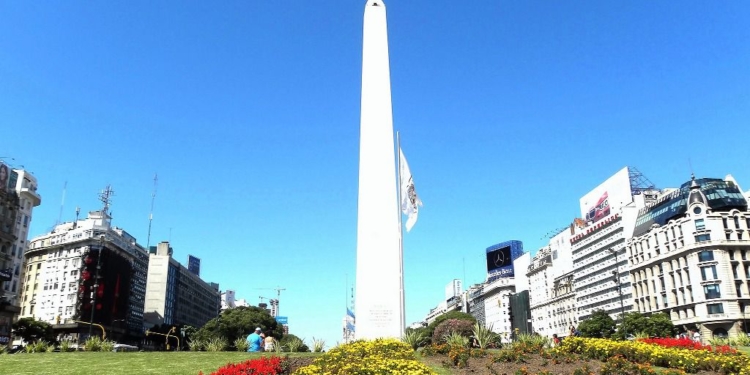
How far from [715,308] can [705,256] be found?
6.76 m

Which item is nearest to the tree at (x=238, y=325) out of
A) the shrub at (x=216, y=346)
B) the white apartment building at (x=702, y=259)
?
the shrub at (x=216, y=346)

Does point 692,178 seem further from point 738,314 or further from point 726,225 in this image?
point 738,314

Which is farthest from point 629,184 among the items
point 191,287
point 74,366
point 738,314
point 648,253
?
point 191,287

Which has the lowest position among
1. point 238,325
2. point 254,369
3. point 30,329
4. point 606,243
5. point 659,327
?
point 254,369

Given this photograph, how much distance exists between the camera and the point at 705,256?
7325 cm

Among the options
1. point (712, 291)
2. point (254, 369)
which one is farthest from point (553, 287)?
point (254, 369)

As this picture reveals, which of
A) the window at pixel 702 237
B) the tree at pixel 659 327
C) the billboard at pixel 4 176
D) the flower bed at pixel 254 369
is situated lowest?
the flower bed at pixel 254 369

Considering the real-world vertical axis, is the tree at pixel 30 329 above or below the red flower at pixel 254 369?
above

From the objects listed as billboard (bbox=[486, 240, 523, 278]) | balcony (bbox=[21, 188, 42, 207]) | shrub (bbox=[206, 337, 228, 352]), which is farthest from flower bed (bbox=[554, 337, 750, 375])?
billboard (bbox=[486, 240, 523, 278])

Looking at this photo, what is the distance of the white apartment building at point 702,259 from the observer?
70.6 meters

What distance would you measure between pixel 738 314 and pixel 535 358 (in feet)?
220

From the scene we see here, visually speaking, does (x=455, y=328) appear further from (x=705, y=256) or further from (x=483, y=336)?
(x=705, y=256)

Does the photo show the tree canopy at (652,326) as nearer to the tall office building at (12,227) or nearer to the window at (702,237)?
the window at (702,237)

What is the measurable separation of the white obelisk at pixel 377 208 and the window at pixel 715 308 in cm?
6193
